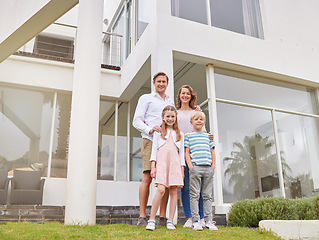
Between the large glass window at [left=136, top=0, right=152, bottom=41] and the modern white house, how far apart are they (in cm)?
3

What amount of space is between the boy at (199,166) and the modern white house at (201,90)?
2.40m

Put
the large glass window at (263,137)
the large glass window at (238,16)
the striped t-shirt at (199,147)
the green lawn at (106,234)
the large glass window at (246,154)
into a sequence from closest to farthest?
the green lawn at (106,234)
the striped t-shirt at (199,147)
the large glass window at (246,154)
the large glass window at (263,137)
the large glass window at (238,16)

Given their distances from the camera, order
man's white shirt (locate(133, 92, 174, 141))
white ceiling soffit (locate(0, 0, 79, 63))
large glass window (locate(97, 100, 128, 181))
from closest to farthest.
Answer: man's white shirt (locate(133, 92, 174, 141)) < white ceiling soffit (locate(0, 0, 79, 63)) < large glass window (locate(97, 100, 128, 181))

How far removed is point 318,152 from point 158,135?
20.3 ft

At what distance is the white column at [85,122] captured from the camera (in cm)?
490

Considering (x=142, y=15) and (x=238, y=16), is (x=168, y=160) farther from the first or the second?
(x=238, y=16)

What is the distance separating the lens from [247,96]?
837 centimetres

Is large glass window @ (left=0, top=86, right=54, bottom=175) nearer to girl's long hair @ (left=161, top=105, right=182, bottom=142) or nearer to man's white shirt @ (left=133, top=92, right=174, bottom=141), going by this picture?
man's white shirt @ (left=133, top=92, right=174, bottom=141)

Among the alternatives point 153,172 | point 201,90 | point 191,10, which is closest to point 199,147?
point 153,172

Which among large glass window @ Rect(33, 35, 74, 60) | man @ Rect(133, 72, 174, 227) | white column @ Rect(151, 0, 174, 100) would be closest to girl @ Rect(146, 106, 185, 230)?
man @ Rect(133, 72, 174, 227)

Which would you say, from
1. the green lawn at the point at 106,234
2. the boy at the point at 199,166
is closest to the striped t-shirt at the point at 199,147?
the boy at the point at 199,166

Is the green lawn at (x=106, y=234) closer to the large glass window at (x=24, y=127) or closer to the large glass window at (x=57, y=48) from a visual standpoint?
the large glass window at (x=24, y=127)

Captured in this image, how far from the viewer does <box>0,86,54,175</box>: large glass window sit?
870cm

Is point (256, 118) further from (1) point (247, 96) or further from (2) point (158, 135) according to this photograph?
(2) point (158, 135)
